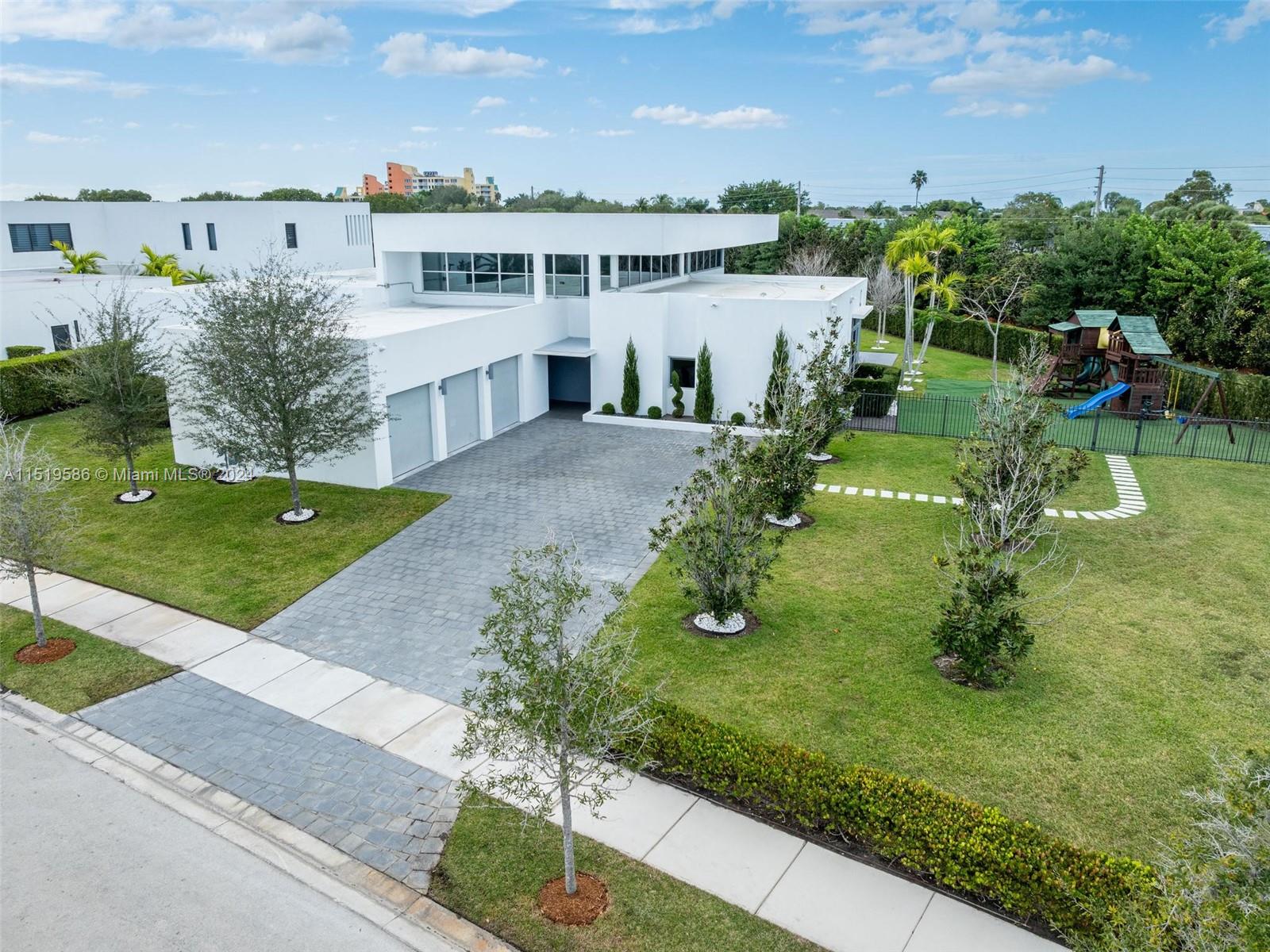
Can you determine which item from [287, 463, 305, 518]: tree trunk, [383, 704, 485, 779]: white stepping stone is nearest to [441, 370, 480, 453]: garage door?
[287, 463, 305, 518]: tree trunk

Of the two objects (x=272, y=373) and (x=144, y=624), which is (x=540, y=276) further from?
(x=144, y=624)

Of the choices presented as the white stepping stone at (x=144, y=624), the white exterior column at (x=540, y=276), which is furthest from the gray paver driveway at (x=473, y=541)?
A: the white exterior column at (x=540, y=276)

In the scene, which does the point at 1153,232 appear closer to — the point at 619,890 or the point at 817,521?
the point at 817,521

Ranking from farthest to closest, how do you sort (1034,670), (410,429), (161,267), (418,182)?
(418,182)
(161,267)
(410,429)
(1034,670)

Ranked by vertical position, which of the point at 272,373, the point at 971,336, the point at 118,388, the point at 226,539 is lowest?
the point at 226,539

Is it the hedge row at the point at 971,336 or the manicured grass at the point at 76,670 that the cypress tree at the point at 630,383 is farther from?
the hedge row at the point at 971,336

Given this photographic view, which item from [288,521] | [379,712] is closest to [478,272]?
[288,521]

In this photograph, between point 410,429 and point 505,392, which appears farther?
point 505,392

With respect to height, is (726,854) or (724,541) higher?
(724,541)
